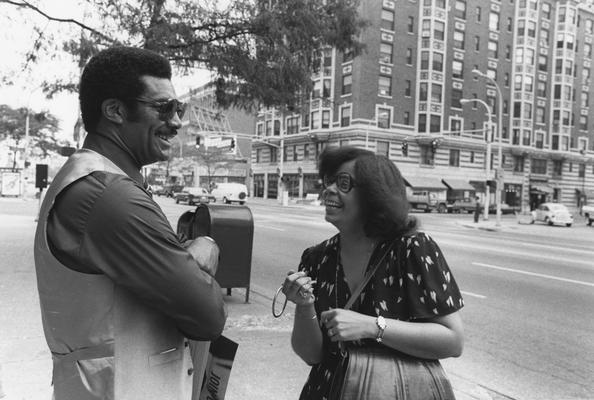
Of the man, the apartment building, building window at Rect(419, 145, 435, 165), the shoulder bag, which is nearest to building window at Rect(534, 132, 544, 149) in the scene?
the apartment building

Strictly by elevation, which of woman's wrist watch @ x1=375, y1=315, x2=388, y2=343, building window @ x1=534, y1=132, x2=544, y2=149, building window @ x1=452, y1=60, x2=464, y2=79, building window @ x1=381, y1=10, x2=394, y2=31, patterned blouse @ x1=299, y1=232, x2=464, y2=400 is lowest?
woman's wrist watch @ x1=375, y1=315, x2=388, y2=343

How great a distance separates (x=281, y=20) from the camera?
24.3 feet

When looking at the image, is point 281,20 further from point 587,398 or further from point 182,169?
point 182,169

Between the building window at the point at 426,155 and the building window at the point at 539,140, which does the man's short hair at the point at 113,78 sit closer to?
the building window at the point at 426,155

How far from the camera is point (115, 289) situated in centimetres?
129

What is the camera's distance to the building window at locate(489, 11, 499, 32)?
5016cm

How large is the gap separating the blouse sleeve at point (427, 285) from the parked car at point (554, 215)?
32145 millimetres

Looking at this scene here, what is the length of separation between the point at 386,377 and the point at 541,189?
5924 centimetres

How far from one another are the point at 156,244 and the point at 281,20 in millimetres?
6810

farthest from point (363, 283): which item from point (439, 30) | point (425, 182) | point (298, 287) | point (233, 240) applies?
point (439, 30)

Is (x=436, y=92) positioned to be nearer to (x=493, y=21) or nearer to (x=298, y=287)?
(x=493, y=21)

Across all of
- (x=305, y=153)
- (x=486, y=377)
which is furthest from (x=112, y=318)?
(x=305, y=153)

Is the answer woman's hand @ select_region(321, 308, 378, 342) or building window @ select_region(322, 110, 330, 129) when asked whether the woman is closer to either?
woman's hand @ select_region(321, 308, 378, 342)

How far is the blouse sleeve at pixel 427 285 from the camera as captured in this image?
5.67ft
